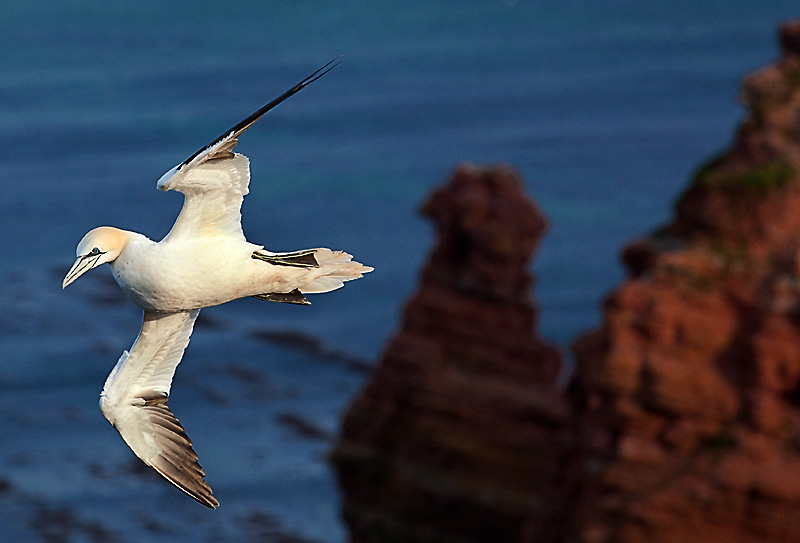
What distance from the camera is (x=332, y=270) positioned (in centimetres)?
1259

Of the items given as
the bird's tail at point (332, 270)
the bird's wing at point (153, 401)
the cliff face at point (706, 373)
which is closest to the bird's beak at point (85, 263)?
the bird's wing at point (153, 401)

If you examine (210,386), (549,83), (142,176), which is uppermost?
(549,83)

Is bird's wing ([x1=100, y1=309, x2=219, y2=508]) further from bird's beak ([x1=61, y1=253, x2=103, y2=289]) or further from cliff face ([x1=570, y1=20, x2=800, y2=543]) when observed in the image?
cliff face ([x1=570, y1=20, x2=800, y2=543])

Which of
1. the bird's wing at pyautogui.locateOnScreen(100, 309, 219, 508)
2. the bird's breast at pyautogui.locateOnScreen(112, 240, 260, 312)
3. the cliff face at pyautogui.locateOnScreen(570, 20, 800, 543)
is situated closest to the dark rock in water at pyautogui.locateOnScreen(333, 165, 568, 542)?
the cliff face at pyautogui.locateOnScreen(570, 20, 800, 543)

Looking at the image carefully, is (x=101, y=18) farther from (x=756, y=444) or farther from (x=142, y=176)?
(x=756, y=444)

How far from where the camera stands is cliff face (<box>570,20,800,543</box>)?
71.2 ft

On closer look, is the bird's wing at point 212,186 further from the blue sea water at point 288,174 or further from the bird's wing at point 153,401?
the blue sea water at point 288,174

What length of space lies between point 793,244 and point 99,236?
43.2ft

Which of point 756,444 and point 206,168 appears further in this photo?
point 756,444

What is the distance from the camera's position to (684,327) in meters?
22.4

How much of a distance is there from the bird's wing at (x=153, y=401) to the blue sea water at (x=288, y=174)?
140ft

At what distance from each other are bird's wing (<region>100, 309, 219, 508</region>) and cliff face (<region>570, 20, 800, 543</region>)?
10.6 m

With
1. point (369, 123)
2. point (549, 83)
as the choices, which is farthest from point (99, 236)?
point (549, 83)

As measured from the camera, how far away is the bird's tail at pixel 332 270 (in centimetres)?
1257
